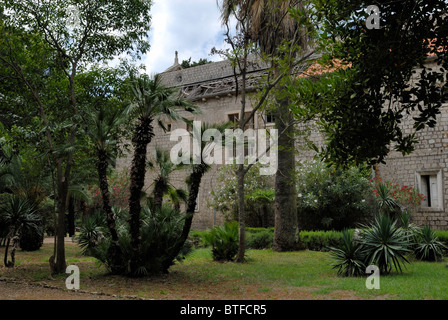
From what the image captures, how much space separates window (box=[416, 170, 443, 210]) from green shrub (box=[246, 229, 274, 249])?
6.74m

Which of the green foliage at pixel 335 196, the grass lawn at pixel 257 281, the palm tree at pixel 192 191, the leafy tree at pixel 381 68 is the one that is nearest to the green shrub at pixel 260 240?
the green foliage at pixel 335 196

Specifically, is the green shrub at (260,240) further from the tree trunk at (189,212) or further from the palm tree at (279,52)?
the tree trunk at (189,212)

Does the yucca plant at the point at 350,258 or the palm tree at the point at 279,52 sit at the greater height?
the palm tree at the point at 279,52

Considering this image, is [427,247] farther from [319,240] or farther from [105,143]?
[105,143]

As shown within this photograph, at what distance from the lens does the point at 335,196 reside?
688 inches

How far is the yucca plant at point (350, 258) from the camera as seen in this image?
30.5 feet

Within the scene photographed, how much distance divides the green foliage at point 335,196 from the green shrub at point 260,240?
91.7 inches

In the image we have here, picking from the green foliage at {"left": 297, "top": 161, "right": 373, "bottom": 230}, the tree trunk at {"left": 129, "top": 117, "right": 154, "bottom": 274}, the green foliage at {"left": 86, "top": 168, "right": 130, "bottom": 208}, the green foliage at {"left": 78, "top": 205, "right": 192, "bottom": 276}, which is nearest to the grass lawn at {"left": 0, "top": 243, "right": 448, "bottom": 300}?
the green foliage at {"left": 78, "top": 205, "right": 192, "bottom": 276}

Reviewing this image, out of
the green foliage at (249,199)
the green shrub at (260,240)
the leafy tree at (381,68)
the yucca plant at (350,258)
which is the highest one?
the leafy tree at (381,68)

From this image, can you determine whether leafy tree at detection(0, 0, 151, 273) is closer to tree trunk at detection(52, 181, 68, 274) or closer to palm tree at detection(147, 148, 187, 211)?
tree trunk at detection(52, 181, 68, 274)

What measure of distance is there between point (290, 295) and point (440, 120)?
525 inches

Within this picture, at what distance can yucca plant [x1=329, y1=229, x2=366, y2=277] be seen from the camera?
9.28 meters

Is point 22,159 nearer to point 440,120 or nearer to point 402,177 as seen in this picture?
point 402,177
